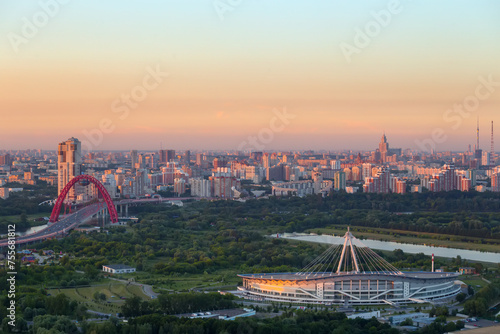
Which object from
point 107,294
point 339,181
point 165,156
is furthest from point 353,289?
point 165,156

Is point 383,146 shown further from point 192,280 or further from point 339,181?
point 192,280

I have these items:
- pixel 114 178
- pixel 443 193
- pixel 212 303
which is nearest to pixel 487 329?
pixel 212 303

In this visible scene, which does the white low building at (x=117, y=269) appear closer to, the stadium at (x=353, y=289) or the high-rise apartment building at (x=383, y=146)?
the stadium at (x=353, y=289)

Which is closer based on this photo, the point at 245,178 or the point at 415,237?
the point at 415,237

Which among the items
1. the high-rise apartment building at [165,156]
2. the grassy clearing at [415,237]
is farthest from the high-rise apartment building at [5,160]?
the grassy clearing at [415,237]

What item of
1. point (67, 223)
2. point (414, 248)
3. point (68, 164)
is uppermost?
point (68, 164)

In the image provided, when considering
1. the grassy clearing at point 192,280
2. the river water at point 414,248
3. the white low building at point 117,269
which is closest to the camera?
the grassy clearing at point 192,280

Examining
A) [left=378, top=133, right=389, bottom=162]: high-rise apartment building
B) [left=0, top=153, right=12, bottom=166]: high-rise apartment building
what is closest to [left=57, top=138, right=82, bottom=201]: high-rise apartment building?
[left=0, top=153, right=12, bottom=166]: high-rise apartment building
